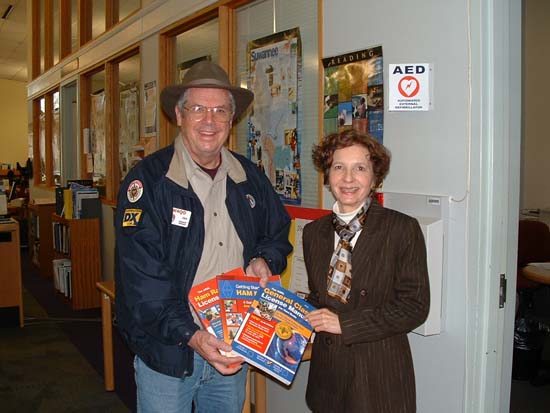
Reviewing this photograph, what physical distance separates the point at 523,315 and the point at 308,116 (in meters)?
2.52

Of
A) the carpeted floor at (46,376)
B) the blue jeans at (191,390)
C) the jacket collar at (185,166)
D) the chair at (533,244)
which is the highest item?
the jacket collar at (185,166)

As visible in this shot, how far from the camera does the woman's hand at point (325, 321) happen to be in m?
1.51

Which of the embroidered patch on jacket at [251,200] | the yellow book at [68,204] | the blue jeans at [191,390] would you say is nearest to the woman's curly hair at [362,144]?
the embroidered patch on jacket at [251,200]

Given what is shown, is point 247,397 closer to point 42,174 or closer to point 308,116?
point 308,116

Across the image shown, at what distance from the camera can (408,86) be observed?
6.43ft

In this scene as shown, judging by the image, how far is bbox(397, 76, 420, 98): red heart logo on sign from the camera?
1.94 meters

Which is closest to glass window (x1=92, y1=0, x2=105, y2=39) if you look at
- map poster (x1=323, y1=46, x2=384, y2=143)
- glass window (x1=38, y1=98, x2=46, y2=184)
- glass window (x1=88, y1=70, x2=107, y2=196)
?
glass window (x1=88, y1=70, x2=107, y2=196)

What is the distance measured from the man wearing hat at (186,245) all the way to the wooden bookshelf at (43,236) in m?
5.60

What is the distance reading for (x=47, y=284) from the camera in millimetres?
6652

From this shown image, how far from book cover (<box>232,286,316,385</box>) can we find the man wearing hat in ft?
0.23

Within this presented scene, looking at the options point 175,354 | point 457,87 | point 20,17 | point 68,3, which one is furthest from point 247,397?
point 20,17

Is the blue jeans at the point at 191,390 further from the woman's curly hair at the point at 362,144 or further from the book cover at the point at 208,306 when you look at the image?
the woman's curly hair at the point at 362,144

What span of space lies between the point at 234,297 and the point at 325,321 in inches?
11.9

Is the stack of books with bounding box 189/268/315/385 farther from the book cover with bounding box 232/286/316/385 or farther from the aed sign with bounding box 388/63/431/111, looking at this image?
Answer: the aed sign with bounding box 388/63/431/111
